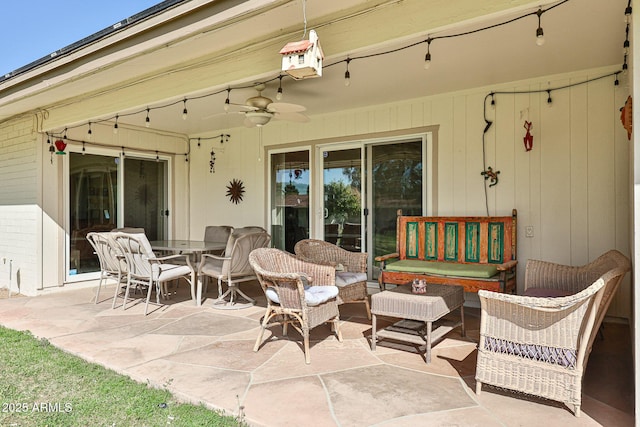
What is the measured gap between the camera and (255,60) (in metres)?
3.25

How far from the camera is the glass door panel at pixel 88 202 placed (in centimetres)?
609

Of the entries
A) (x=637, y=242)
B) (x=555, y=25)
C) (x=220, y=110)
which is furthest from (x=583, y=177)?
(x=220, y=110)

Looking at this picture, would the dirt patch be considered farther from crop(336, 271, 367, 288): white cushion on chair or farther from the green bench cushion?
the green bench cushion

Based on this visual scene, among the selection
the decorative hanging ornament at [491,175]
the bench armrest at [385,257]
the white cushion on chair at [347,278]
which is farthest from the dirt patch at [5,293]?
the decorative hanging ornament at [491,175]

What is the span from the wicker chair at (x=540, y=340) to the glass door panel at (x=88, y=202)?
230 inches

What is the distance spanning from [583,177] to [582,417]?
2.83 meters

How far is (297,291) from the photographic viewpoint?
3105 millimetres

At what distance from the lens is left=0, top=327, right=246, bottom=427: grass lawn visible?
2199 millimetres

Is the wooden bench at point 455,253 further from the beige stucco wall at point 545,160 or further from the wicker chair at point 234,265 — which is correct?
the wicker chair at point 234,265

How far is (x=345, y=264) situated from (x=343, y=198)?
1705 mm

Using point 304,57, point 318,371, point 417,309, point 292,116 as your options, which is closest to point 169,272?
point 292,116

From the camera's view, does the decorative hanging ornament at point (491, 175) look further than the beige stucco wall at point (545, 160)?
Yes

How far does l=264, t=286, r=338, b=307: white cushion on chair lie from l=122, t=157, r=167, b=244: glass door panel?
438 cm

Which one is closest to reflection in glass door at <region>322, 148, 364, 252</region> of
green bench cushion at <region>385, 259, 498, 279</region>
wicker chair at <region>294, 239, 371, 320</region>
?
green bench cushion at <region>385, 259, 498, 279</region>
